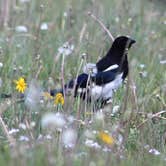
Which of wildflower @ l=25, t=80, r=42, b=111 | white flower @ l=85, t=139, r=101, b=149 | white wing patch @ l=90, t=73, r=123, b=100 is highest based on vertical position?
wildflower @ l=25, t=80, r=42, b=111

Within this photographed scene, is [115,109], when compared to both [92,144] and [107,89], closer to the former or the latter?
[107,89]

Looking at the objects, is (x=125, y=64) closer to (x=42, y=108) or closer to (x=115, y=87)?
(x=115, y=87)

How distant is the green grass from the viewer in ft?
13.1

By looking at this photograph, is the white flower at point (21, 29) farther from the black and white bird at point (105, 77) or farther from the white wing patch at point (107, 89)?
the white wing patch at point (107, 89)

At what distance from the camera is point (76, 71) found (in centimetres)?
684

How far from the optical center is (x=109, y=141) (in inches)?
148

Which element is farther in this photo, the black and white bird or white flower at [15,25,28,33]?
white flower at [15,25,28,33]

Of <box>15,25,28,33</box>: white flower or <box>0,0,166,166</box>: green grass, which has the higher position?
<box>15,25,28,33</box>: white flower

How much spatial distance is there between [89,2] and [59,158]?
5.70 m

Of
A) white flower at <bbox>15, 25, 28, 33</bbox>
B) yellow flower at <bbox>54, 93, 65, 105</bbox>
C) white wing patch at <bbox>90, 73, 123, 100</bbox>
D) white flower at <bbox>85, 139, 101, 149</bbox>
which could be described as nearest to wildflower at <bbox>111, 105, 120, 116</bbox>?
yellow flower at <bbox>54, 93, 65, 105</bbox>

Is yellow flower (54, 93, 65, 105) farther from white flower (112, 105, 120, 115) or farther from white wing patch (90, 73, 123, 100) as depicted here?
white wing patch (90, 73, 123, 100)

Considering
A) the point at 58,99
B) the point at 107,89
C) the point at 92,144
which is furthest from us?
the point at 107,89

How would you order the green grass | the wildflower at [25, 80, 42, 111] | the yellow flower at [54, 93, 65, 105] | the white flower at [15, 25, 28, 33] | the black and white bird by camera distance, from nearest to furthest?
1. the green grass
2. the wildflower at [25, 80, 42, 111]
3. the yellow flower at [54, 93, 65, 105]
4. the black and white bird
5. the white flower at [15, 25, 28, 33]

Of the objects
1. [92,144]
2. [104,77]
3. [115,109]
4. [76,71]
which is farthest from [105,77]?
[92,144]
